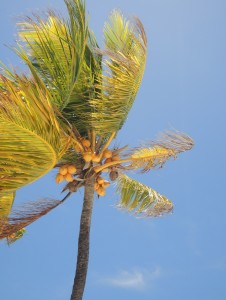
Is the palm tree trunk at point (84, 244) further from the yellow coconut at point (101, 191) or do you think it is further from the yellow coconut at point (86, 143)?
the yellow coconut at point (86, 143)

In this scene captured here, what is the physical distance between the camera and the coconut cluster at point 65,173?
8.15 m

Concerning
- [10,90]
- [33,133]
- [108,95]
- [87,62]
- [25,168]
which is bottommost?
[25,168]

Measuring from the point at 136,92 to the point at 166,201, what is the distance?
2728mm

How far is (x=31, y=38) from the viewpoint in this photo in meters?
9.11

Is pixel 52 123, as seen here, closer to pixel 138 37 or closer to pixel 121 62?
pixel 121 62

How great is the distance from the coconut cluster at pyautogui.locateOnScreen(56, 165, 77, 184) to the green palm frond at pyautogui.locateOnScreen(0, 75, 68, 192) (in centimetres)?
146

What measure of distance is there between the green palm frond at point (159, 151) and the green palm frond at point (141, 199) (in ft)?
2.96

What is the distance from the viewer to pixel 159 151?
895 cm

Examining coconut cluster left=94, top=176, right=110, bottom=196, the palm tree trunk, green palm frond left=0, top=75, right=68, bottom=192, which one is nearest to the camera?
green palm frond left=0, top=75, right=68, bottom=192

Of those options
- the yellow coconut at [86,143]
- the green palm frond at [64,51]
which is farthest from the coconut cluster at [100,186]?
the green palm frond at [64,51]

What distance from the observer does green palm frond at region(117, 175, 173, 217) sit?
32.2ft

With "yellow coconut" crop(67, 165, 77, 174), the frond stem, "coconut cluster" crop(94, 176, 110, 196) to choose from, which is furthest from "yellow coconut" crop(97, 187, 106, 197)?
"yellow coconut" crop(67, 165, 77, 174)

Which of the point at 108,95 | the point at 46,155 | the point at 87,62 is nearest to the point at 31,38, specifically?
the point at 87,62

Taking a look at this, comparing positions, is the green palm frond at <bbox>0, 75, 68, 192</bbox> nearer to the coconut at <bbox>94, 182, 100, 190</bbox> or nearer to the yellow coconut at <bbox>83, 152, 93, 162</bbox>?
the yellow coconut at <bbox>83, 152, 93, 162</bbox>
